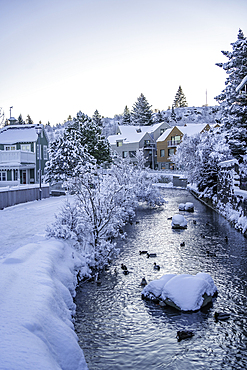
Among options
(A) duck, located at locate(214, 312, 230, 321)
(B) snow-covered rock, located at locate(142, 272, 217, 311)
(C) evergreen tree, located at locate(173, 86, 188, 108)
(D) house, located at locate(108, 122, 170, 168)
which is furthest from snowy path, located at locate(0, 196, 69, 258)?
(C) evergreen tree, located at locate(173, 86, 188, 108)

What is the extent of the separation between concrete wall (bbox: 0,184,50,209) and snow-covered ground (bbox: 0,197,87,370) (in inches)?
339

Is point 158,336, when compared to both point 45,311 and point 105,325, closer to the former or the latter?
point 105,325

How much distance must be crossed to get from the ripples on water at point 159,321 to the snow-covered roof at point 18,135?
96.4 ft

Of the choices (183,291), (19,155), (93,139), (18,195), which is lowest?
(183,291)

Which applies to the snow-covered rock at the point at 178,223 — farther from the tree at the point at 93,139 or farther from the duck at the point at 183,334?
the tree at the point at 93,139

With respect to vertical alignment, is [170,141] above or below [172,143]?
above

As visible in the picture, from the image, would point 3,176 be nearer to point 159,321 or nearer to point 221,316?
point 159,321

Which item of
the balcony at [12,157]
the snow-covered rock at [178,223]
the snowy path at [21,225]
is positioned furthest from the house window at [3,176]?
the snow-covered rock at [178,223]

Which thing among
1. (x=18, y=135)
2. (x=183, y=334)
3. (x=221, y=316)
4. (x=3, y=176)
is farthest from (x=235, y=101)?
(x=18, y=135)

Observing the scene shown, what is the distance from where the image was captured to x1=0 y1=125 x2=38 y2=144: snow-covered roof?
38969 mm

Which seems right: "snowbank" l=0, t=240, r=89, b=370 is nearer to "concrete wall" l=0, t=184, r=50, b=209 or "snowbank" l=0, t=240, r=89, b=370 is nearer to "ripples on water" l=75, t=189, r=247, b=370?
"ripples on water" l=75, t=189, r=247, b=370

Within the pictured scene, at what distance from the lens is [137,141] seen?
69562mm

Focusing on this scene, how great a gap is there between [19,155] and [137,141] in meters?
38.9

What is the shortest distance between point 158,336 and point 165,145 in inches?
2429
